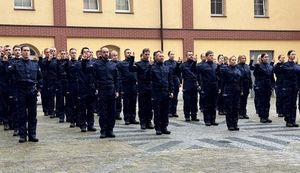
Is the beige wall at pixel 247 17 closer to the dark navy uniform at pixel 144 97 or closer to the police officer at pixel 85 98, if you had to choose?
the dark navy uniform at pixel 144 97

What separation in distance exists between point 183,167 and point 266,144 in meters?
3.13

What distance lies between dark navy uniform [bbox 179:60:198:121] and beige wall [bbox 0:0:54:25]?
13203mm

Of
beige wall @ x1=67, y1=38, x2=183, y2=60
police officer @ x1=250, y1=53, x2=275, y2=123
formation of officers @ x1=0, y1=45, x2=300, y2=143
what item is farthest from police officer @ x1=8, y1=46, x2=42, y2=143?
beige wall @ x1=67, y1=38, x2=183, y2=60

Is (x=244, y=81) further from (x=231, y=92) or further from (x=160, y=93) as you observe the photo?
(x=160, y=93)

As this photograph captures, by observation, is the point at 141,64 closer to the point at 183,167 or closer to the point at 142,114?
the point at 142,114

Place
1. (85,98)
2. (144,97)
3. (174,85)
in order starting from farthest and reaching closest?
(174,85)
(144,97)
(85,98)

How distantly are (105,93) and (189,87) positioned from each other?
13.2 feet

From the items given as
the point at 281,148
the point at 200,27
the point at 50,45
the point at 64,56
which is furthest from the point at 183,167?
the point at 200,27

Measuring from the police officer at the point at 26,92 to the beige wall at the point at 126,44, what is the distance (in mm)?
16070

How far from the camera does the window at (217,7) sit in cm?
3122

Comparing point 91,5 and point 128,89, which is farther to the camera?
point 91,5

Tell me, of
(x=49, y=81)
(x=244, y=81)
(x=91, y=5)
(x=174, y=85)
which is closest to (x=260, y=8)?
(x=91, y=5)

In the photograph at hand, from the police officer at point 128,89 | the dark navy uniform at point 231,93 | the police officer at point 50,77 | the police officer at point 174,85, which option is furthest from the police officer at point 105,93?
the police officer at point 50,77

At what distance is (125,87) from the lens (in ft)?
51.0
